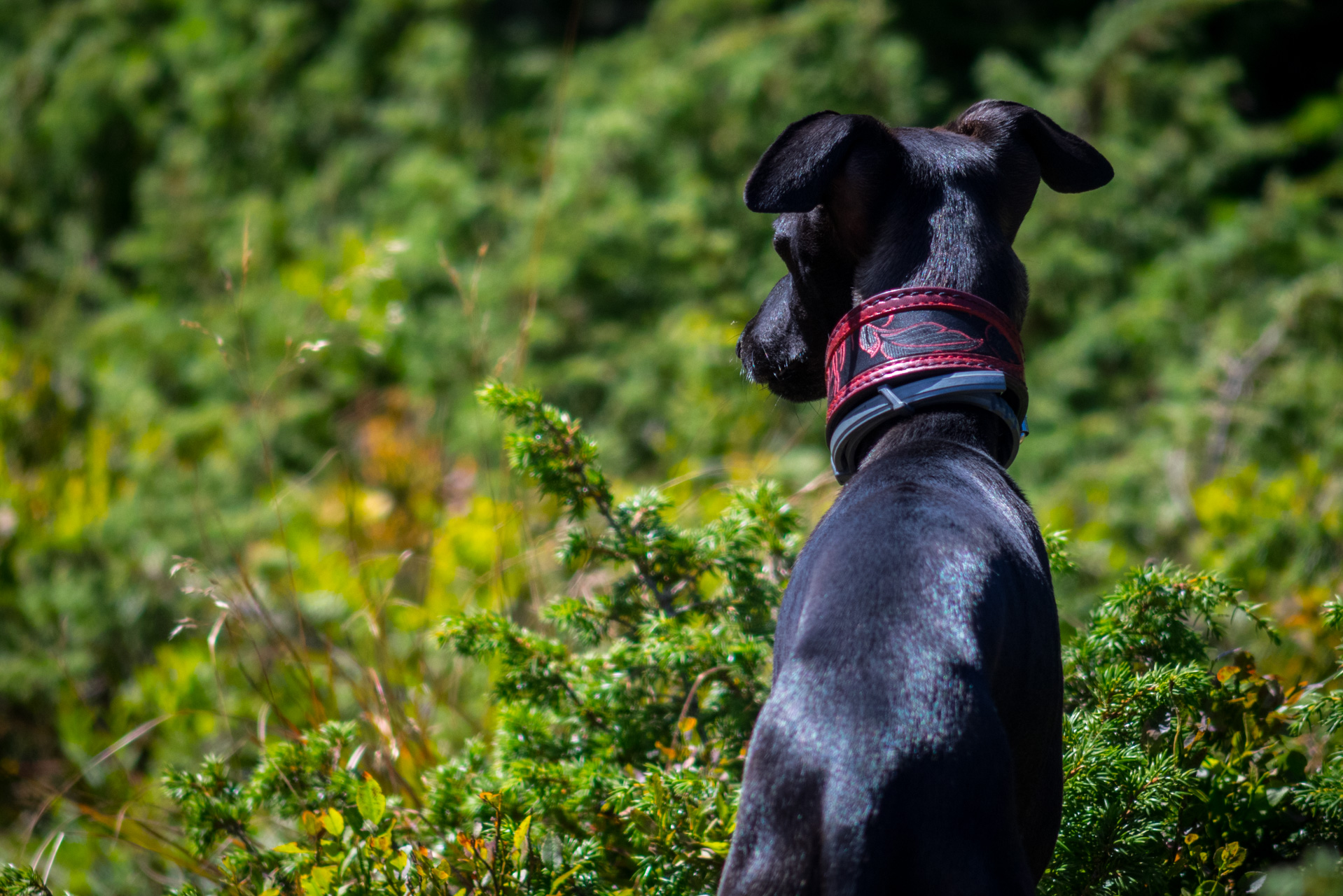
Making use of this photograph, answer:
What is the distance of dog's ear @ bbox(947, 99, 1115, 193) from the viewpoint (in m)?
1.75

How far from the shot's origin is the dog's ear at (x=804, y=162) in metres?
1.49

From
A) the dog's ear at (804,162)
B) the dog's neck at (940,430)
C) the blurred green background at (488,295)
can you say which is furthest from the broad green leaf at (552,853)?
the blurred green background at (488,295)

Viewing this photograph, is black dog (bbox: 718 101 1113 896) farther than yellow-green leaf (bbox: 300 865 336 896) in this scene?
No

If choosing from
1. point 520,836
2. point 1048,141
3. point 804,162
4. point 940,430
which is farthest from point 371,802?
point 1048,141

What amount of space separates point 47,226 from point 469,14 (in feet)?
10.9

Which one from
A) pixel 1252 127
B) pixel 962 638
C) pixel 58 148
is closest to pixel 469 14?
pixel 58 148

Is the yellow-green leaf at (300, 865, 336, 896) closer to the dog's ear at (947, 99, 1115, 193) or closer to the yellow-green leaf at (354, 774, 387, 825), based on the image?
the yellow-green leaf at (354, 774, 387, 825)

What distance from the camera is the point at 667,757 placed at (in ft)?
6.60

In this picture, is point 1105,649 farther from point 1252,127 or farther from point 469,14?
point 469,14

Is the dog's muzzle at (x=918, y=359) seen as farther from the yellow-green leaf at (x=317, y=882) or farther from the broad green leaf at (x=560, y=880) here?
the yellow-green leaf at (x=317, y=882)

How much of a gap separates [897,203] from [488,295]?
3.98 metres

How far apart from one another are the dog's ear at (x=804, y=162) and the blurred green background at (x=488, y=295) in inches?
66.9

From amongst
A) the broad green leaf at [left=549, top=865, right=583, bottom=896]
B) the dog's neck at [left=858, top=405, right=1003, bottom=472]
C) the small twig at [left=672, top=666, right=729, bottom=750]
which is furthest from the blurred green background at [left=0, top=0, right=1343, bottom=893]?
the dog's neck at [left=858, top=405, right=1003, bottom=472]

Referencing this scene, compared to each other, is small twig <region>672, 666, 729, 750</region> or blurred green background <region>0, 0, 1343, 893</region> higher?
blurred green background <region>0, 0, 1343, 893</region>
